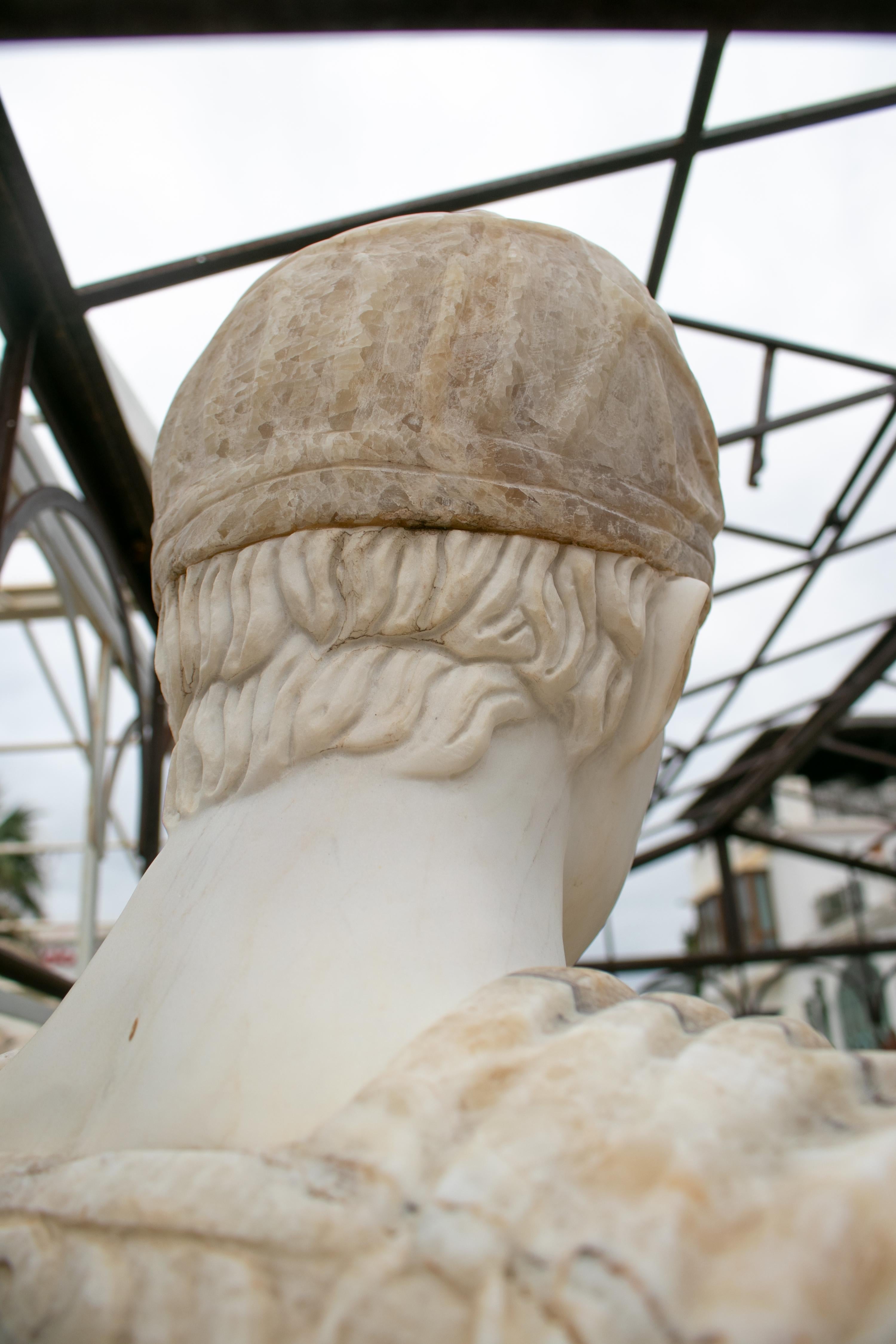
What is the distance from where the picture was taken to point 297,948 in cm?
115

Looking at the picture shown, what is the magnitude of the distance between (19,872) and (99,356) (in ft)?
69.4

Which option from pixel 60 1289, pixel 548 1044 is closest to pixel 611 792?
pixel 548 1044

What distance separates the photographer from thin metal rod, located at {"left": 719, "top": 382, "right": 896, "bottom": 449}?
4.81 meters

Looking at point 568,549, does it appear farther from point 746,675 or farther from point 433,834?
point 746,675

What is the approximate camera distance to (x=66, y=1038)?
48.5 inches

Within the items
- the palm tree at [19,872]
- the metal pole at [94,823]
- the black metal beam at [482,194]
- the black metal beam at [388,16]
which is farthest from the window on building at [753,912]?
the black metal beam at [388,16]

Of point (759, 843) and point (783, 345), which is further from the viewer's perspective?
point (759, 843)

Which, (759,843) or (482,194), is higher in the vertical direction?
(482,194)

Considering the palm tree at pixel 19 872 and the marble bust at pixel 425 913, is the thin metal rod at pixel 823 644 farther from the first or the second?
the palm tree at pixel 19 872

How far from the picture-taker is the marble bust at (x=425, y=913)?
2.75 ft

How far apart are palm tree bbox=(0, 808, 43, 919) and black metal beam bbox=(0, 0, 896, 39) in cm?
2234

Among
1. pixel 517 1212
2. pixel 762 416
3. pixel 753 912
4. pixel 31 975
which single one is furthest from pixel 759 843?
pixel 753 912

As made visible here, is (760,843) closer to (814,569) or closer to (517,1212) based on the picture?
(814,569)

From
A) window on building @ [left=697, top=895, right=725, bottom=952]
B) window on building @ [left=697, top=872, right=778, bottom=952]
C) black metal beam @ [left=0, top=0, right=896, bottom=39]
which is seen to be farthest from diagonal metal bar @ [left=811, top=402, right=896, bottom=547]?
window on building @ [left=697, top=872, right=778, bottom=952]
